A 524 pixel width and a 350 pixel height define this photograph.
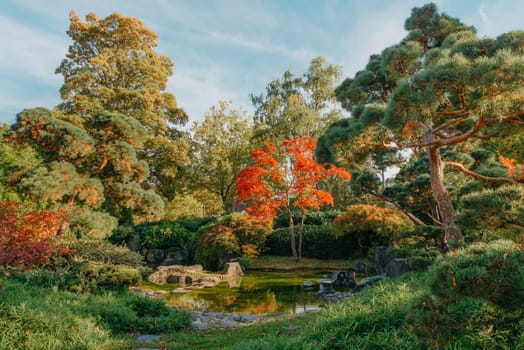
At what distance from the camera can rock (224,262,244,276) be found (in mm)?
12133

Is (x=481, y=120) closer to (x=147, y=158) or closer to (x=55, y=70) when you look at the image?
(x=147, y=158)

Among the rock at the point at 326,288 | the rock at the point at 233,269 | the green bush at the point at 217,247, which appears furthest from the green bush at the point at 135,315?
the green bush at the point at 217,247

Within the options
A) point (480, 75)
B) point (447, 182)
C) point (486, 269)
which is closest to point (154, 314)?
point (486, 269)

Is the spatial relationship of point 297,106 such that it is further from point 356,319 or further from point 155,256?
point 356,319

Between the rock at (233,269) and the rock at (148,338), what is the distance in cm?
736

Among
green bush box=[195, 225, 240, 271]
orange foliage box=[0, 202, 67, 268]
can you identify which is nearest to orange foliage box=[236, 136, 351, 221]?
green bush box=[195, 225, 240, 271]

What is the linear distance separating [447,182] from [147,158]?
1291 cm

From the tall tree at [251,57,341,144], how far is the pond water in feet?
40.7

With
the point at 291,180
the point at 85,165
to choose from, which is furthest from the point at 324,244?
the point at 85,165

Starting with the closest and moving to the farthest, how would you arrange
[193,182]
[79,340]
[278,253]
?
[79,340] → [278,253] → [193,182]

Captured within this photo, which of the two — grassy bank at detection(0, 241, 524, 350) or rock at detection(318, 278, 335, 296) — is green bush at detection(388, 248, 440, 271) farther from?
rock at detection(318, 278, 335, 296)

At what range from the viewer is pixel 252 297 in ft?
26.6

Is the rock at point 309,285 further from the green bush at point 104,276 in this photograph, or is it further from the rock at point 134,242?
the rock at point 134,242

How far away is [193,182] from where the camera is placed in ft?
63.8
